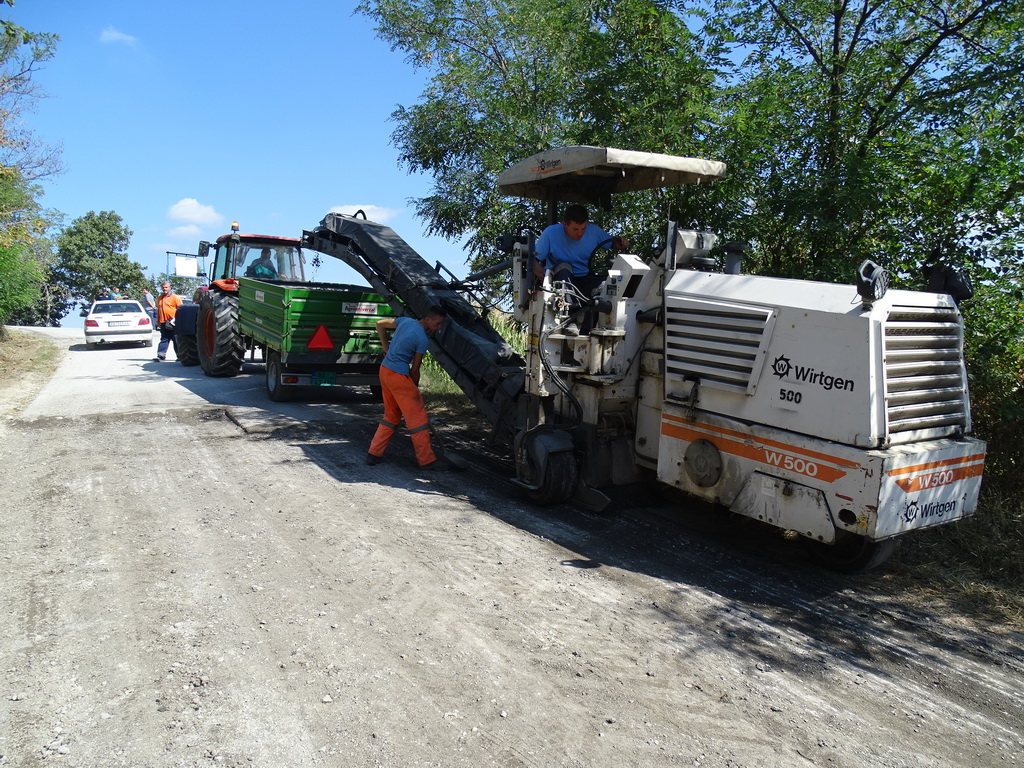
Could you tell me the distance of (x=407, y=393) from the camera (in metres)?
7.30

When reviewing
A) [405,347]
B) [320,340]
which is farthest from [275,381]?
[405,347]

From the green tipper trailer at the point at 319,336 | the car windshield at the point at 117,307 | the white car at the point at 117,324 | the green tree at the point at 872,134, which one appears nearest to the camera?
the green tree at the point at 872,134

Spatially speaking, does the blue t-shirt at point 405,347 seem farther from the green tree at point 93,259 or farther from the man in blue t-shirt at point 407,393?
the green tree at point 93,259

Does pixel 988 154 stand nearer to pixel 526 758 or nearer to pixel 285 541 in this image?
pixel 526 758

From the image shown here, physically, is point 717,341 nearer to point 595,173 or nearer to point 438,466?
point 595,173

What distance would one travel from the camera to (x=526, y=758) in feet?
9.60

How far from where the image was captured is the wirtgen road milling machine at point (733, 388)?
14.4 feet

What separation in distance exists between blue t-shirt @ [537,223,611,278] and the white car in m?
16.6

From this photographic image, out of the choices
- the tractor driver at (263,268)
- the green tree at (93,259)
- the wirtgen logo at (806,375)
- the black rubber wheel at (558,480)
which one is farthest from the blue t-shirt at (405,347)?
the green tree at (93,259)

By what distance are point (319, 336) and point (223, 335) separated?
3.39 meters

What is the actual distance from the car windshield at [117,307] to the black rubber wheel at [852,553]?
778 inches

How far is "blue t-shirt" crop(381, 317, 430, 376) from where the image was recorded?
7.37 metres

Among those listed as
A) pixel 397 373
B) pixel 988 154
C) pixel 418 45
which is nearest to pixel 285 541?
pixel 397 373

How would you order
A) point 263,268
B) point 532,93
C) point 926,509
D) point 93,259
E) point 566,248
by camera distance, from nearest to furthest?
1. point 926,509
2. point 566,248
3. point 532,93
4. point 263,268
5. point 93,259
